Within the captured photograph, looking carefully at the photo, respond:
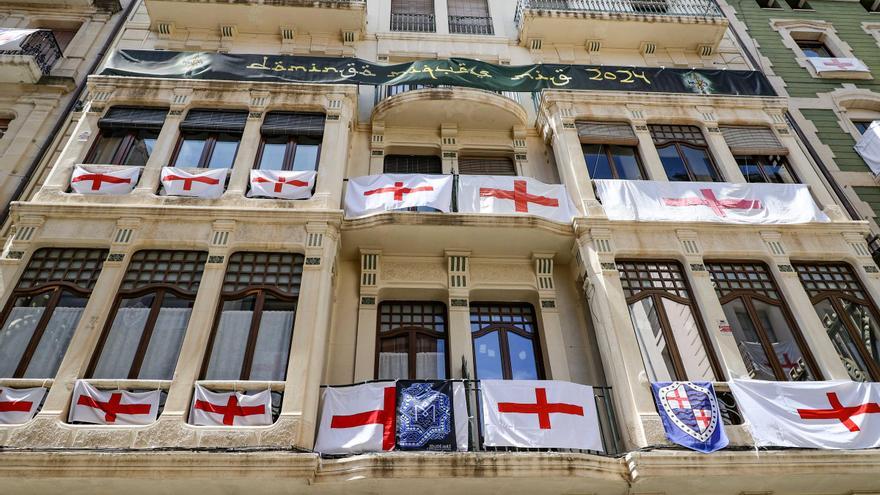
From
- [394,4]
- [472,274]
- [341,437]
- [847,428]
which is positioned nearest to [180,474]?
[341,437]

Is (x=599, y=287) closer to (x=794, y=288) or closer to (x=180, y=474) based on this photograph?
(x=794, y=288)

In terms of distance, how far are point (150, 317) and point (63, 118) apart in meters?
8.41

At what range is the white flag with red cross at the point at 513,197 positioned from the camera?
12.8 metres

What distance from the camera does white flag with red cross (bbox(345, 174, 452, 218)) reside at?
1265 cm

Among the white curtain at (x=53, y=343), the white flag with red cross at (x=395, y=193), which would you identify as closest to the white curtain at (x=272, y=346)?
the white flag with red cross at (x=395, y=193)

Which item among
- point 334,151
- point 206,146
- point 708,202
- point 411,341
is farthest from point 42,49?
point 708,202

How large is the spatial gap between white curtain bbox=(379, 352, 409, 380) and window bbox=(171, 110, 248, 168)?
19.8ft

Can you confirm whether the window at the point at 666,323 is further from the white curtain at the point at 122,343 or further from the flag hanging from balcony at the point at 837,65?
the flag hanging from balcony at the point at 837,65

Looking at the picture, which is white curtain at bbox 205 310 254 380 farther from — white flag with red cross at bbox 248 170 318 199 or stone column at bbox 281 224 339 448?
white flag with red cross at bbox 248 170 318 199

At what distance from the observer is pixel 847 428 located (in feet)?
31.2

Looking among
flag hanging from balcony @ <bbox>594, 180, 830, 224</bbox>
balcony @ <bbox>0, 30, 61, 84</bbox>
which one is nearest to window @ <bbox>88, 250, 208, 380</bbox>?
balcony @ <bbox>0, 30, 61, 84</bbox>

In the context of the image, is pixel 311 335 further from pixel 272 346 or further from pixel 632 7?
pixel 632 7

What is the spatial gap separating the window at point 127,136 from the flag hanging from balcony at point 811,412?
545 inches

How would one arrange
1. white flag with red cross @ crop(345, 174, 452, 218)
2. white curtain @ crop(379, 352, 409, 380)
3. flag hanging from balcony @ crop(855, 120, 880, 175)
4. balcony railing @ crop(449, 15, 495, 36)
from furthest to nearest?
balcony railing @ crop(449, 15, 495, 36) < flag hanging from balcony @ crop(855, 120, 880, 175) < white flag with red cross @ crop(345, 174, 452, 218) < white curtain @ crop(379, 352, 409, 380)
